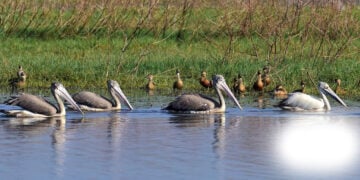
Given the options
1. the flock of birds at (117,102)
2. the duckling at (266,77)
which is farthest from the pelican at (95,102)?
the duckling at (266,77)

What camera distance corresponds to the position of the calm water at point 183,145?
1090cm

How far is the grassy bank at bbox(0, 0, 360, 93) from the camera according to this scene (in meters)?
19.1

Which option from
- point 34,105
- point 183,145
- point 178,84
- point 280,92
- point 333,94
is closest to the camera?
point 183,145

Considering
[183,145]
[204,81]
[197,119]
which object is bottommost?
[183,145]

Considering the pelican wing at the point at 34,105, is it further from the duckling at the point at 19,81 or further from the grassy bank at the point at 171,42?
the grassy bank at the point at 171,42

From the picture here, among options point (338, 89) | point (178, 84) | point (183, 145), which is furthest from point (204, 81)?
point (183, 145)

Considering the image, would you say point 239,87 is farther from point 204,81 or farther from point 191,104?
point 191,104

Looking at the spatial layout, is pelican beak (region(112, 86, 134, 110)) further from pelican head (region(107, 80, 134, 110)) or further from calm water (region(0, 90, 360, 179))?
calm water (region(0, 90, 360, 179))

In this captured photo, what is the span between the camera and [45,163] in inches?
445

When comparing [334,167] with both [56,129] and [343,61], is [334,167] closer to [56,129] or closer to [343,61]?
[56,129]

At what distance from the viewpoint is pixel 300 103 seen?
16203 mm

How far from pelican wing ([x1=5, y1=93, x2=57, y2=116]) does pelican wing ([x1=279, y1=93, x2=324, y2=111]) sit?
294 centimetres

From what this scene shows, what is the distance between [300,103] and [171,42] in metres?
7.07

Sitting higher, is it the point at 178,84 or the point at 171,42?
the point at 171,42
